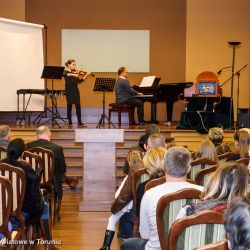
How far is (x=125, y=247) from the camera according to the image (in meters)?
3.33

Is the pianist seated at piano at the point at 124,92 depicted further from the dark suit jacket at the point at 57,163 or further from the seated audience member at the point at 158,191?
the seated audience member at the point at 158,191

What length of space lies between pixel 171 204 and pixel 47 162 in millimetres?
3178

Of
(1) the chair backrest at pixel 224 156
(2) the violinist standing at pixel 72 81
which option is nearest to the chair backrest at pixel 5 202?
(1) the chair backrest at pixel 224 156

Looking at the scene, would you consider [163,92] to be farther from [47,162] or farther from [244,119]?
[47,162]

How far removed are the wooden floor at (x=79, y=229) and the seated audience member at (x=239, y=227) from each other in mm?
3554

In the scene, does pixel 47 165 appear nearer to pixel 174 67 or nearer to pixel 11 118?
pixel 11 118

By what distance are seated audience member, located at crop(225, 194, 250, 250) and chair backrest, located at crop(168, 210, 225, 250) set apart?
629 millimetres

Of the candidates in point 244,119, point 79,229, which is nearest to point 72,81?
point 244,119

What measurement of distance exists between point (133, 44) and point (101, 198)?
770cm

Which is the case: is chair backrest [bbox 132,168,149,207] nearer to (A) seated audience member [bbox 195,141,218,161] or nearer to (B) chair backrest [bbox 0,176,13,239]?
(B) chair backrest [bbox 0,176,13,239]

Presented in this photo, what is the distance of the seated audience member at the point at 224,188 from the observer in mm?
2359

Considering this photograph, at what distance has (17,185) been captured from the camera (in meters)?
3.81

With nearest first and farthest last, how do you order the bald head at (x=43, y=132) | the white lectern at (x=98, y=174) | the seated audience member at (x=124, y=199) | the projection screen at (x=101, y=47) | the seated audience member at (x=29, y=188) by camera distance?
the seated audience member at (x=29, y=188), the seated audience member at (x=124, y=199), the bald head at (x=43, y=132), the white lectern at (x=98, y=174), the projection screen at (x=101, y=47)

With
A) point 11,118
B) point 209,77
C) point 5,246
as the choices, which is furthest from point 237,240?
point 11,118
